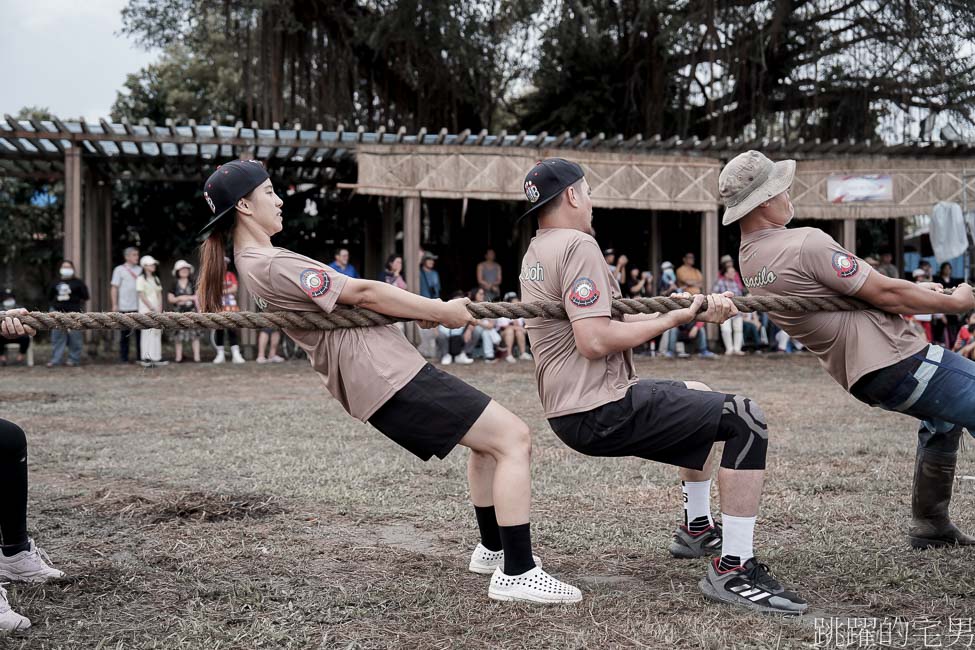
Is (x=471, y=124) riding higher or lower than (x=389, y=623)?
Answer: higher

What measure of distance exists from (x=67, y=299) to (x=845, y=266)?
518 inches

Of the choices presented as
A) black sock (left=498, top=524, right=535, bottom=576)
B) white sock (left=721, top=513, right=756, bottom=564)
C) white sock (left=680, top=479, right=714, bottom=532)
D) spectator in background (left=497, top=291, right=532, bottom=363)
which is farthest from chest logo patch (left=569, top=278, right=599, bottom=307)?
spectator in background (left=497, top=291, right=532, bottom=363)

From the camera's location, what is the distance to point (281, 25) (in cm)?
1697

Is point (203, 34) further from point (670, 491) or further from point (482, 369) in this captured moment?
point (670, 491)

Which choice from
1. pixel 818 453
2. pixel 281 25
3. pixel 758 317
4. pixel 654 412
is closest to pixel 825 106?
A: pixel 758 317

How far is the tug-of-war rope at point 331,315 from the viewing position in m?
3.49

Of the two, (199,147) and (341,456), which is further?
(199,147)

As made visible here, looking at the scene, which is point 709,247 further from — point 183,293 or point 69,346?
point 69,346

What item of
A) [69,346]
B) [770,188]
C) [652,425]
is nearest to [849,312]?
[770,188]

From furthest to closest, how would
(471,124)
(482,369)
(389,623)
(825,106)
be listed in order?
(471,124), (825,106), (482,369), (389,623)

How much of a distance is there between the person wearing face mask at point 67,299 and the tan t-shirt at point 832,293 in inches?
492

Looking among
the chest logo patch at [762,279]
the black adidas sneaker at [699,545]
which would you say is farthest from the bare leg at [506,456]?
the chest logo patch at [762,279]

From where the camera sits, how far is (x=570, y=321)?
3.52 m

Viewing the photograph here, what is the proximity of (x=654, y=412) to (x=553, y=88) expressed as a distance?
17.1 metres
